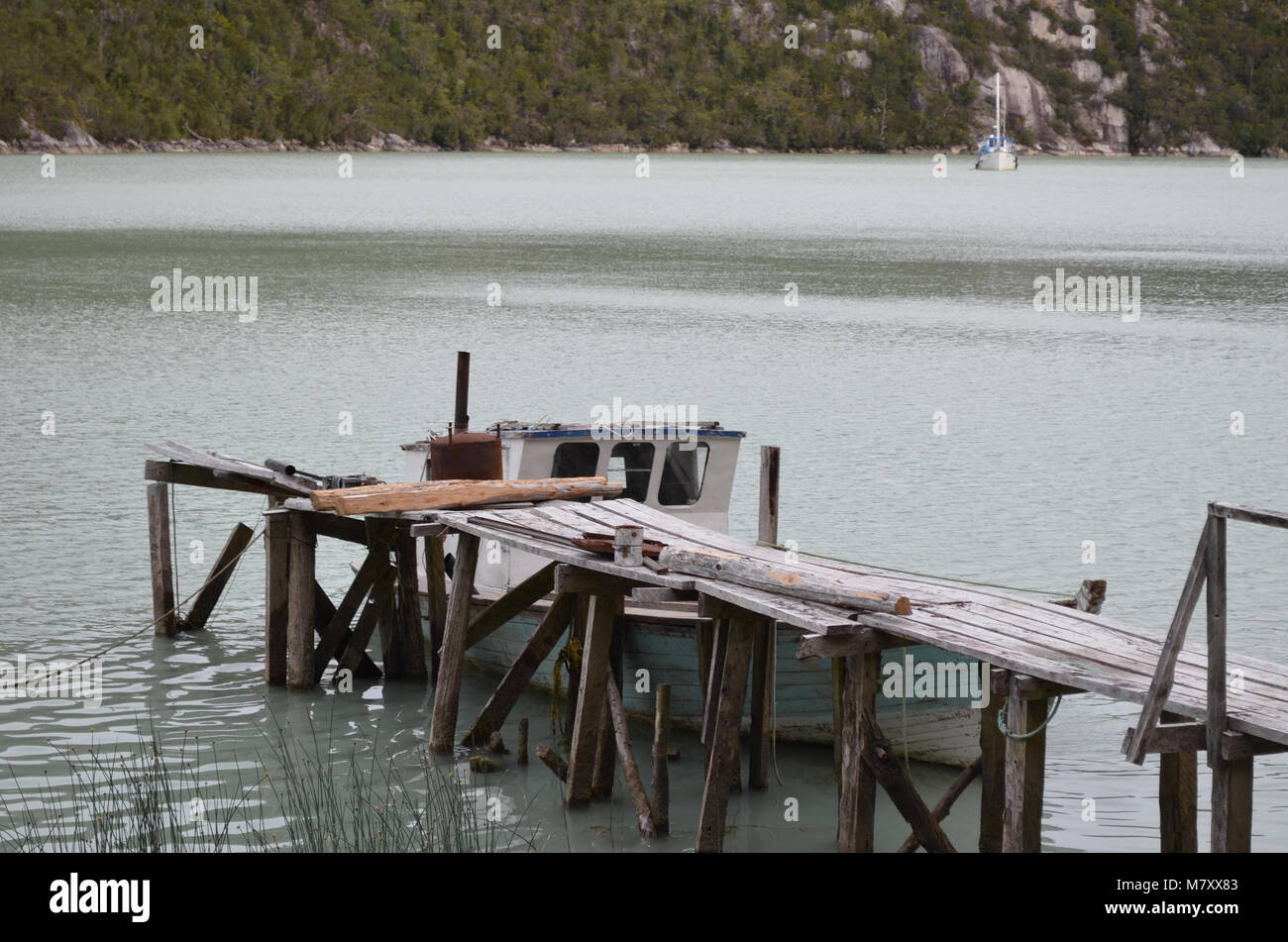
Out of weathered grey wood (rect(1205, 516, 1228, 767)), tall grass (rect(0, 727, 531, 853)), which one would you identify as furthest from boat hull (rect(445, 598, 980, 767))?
weathered grey wood (rect(1205, 516, 1228, 767))

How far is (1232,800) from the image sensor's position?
8.78 m

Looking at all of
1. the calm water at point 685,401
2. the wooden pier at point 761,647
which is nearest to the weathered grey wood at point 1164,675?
the wooden pier at point 761,647

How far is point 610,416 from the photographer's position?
2953 centimetres

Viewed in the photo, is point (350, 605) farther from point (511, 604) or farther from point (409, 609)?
point (511, 604)

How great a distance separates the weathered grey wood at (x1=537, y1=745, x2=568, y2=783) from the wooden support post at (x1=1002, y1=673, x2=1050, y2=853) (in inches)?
149

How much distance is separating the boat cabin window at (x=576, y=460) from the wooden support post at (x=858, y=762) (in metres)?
5.27

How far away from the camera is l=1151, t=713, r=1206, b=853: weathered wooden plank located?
33.3 feet

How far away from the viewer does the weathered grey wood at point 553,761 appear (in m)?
12.3

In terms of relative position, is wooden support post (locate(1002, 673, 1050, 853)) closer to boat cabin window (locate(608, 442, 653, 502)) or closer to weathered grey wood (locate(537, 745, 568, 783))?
weathered grey wood (locate(537, 745, 568, 783))

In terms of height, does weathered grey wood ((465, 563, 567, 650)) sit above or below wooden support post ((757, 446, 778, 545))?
below

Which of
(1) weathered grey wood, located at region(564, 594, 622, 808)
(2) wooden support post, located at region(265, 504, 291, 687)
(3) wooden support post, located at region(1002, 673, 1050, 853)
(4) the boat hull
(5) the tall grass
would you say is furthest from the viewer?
(2) wooden support post, located at region(265, 504, 291, 687)

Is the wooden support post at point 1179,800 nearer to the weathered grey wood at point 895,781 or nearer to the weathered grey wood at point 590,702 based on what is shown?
the weathered grey wood at point 895,781

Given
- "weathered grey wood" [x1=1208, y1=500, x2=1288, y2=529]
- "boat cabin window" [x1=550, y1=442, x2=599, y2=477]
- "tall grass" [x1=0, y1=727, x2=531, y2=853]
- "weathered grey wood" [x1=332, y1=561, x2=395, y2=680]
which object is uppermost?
"weathered grey wood" [x1=1208, y1=500, x2=1288, y2=529]
